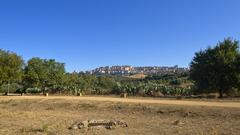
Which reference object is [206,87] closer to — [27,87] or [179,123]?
[179,123]

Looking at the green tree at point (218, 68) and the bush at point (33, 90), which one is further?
the bush at point (33, 90)

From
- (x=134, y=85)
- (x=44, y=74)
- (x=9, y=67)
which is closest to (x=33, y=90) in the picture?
(x=44, y=74)

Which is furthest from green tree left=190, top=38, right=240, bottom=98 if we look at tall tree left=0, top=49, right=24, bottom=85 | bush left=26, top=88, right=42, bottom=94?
bush left=26, top=88, right=42, bottom=94

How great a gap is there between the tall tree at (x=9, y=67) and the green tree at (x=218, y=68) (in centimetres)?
3273

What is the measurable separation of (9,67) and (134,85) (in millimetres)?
24715

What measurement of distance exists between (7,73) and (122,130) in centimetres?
5020

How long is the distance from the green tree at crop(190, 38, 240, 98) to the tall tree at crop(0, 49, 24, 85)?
107 feet

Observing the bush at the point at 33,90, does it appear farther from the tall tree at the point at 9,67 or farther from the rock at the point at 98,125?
the rock at the point at 98,125

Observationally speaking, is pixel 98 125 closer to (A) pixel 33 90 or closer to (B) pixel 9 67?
(B) pixel 9 67

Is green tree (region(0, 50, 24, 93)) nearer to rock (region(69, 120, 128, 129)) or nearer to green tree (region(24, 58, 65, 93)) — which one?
green tree (region(24, 58, 65, 93))

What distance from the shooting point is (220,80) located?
49.0m

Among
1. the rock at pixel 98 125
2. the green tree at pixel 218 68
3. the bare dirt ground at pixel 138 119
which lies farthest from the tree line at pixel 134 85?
the rock at pixel 98 125

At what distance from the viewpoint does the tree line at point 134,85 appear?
161 ft

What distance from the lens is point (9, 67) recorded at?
69188 millimetres
